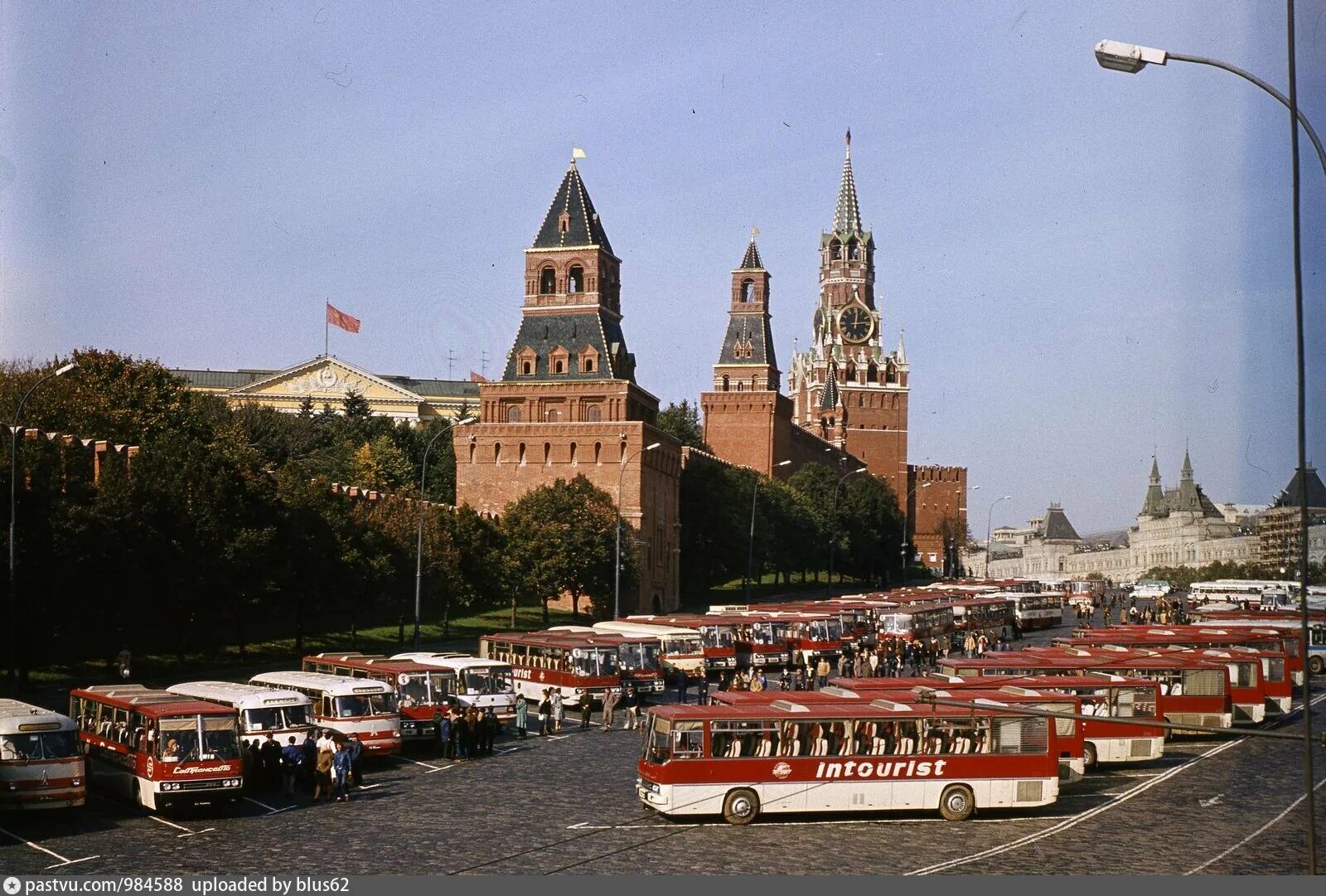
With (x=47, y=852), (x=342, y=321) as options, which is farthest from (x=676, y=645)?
(x=342, y=321)

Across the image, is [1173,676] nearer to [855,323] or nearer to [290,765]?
[290,765]

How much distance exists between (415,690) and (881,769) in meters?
13.4

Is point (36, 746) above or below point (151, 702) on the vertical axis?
below

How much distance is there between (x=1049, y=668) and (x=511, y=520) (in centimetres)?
4013

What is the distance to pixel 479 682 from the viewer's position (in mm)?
40406

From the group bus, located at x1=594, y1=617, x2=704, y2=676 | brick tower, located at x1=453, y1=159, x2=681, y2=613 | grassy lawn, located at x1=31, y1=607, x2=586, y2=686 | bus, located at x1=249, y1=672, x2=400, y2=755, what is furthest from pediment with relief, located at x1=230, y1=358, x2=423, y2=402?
bus, located at x1=249, y1=672, x2=400, y2=755

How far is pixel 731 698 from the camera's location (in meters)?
30.8

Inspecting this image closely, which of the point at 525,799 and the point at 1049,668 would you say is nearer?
the point at 525,799

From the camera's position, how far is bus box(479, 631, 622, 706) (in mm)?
45656

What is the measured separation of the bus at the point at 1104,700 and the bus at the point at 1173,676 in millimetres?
1400

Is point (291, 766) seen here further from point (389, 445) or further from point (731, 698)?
point (389, 445)

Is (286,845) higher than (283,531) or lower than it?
lower

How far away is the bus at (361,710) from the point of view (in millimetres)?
34500

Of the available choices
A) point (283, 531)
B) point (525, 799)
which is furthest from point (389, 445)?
point (525, 799)
